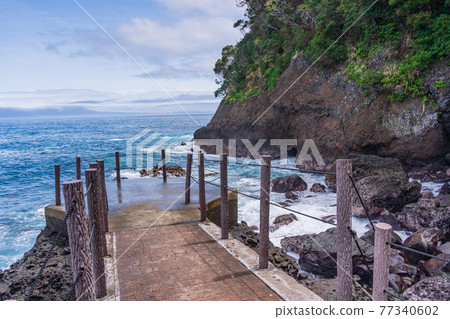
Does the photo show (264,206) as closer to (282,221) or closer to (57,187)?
(57,187)

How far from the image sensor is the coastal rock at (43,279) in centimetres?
520

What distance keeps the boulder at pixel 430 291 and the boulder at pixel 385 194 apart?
A: 5148 mm

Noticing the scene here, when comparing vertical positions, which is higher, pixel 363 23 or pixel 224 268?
pixel 363 23

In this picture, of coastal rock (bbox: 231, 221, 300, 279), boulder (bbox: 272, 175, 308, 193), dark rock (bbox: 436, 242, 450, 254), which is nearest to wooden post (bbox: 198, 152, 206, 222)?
coastal rock (bbox: 231, 221, 300, 279)

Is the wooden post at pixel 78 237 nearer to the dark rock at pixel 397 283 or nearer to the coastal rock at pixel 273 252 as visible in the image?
the coastal rock at pixel 273 252

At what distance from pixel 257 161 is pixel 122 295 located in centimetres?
1951

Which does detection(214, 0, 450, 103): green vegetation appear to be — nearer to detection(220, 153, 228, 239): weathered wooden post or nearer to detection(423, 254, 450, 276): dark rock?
detection(423, 254, 450, 276): dark rock

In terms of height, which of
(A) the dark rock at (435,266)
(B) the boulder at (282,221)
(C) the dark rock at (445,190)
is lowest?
(B) the boulder at (282,221)

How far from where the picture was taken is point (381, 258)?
2.71 meters

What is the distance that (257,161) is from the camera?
2291 centimetres

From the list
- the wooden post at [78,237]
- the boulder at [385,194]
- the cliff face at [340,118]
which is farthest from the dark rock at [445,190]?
the wooden post at [78,237]

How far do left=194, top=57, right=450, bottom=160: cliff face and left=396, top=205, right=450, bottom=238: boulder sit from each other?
21.2ft
